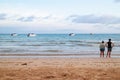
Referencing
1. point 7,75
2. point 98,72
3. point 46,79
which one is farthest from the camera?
point 98,72

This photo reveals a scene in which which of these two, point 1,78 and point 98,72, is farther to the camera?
point 98,72

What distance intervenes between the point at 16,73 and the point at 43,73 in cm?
116

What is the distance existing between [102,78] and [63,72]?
2042 millimetres

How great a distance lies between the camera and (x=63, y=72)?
500 inches

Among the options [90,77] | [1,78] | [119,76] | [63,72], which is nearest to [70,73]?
[63,72]

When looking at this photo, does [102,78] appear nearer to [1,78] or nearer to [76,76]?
[76,76]

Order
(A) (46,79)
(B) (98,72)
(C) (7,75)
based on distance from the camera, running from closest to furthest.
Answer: (A) (46,79)
(C) (7,75)
(B) (98,72)

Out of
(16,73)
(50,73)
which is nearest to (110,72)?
(50,73)

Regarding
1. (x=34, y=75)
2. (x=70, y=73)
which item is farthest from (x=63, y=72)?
(x=34, y=75)

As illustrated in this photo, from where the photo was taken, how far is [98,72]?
42.1 ft

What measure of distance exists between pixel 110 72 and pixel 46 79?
3.12 meters

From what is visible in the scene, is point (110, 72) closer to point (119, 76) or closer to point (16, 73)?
point (119, 76)

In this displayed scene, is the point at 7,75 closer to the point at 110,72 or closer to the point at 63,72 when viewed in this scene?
the point at 63,72

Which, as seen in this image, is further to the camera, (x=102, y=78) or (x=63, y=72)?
(x=63, y=72)
